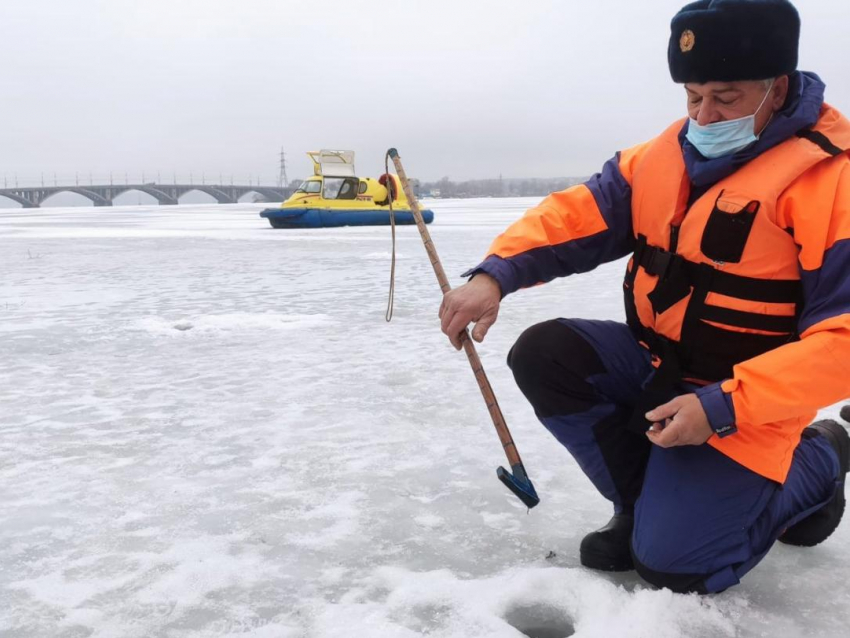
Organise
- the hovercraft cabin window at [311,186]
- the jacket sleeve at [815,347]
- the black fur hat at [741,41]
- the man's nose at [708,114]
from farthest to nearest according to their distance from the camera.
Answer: the hovercraft cabin window at [311,186] → the man's nose at [708,114] → the black fur hat at [741,41] → the jacket sleeve at [815,347]

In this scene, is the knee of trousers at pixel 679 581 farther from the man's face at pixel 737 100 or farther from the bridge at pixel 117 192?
the bridge at pixel 117 192

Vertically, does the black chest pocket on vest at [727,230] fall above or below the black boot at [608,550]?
above

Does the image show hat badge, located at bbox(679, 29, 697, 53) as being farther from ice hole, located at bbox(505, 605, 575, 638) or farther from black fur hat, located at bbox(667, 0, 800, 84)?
ice hole, located at bbox(505, 605, 575, 638)

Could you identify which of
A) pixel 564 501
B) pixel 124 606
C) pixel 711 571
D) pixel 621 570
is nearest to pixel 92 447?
pixel 124 606

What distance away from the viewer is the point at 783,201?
1533mm

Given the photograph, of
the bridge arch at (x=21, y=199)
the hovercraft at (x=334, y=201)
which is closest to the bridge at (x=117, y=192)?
the bridge arch at (x=21, y=199)

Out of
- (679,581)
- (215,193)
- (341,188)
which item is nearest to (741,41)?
(679,581)

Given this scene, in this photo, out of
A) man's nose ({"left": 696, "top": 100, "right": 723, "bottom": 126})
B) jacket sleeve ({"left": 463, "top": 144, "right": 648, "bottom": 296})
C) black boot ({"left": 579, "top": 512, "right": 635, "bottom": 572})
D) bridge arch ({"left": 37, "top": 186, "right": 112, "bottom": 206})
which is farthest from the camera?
bridge arch ({"left": 37, "top": 186, "right": 112, "bottom": 206})

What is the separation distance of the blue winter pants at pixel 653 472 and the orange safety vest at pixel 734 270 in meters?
0.10

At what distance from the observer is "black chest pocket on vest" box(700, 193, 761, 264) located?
158 cm

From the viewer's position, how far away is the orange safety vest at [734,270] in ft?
5.08

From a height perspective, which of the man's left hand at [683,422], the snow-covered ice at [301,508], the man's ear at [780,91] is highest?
the man's ear at [780,91]

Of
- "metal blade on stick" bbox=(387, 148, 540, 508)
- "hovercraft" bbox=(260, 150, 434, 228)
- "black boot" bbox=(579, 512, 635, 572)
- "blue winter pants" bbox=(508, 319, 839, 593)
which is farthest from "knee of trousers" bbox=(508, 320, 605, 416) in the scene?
"hovercraft" bbox=(260, 150, 434, 228)

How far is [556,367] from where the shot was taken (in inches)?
73.5
